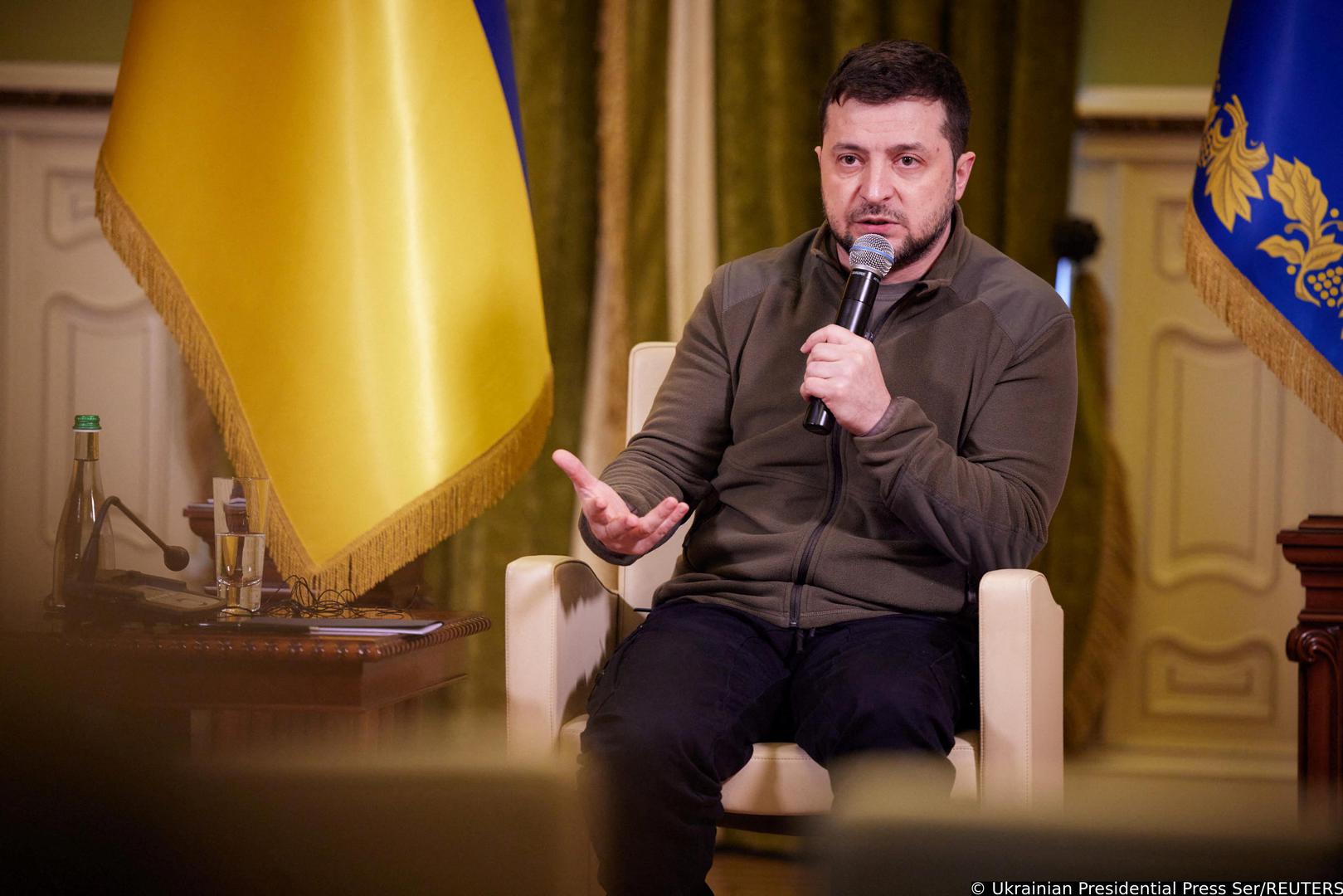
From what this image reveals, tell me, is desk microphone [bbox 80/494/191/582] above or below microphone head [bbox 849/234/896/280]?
below

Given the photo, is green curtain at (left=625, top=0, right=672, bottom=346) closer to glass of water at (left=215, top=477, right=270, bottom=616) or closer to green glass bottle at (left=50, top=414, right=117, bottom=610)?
glass of water at (left=215, top=477, right=270, bottom=616)

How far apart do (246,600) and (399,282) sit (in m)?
0.67

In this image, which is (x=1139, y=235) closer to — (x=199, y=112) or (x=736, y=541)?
(x=736, y=541)

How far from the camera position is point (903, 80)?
1549 millimetres

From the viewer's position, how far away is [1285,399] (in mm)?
2578

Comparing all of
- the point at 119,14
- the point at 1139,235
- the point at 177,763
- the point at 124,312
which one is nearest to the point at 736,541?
the point at 177,763

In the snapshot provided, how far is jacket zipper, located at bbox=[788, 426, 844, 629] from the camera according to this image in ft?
4.90

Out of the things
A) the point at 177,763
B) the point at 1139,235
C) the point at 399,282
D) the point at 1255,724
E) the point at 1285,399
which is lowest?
the point at 1255,724

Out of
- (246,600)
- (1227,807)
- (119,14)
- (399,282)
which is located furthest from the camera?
(119,14)

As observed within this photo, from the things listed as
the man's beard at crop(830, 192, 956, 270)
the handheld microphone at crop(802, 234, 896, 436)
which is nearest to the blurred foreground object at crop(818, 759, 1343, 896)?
the handheld microphone at crop(802, 234, 896, 436)

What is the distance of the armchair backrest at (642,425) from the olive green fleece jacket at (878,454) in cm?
19

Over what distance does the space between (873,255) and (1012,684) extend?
54 cm

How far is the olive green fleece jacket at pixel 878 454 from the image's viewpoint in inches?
55.4

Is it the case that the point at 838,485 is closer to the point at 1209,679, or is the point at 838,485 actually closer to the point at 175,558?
the point at 175,558
